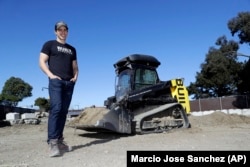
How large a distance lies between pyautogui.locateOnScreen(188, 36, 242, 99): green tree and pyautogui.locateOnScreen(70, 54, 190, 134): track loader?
37138mm

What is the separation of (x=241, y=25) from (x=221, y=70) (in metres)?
13.6

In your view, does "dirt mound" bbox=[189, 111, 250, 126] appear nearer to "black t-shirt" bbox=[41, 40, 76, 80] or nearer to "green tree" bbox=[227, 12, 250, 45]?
"black t-shirt" bbox=[41, 40, 76, 80]

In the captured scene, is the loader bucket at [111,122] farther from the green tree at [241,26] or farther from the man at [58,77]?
the green tree at [241,26]

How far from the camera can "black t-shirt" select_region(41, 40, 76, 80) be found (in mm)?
6605

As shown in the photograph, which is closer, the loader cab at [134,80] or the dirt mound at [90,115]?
the dirt mound at [90,115]

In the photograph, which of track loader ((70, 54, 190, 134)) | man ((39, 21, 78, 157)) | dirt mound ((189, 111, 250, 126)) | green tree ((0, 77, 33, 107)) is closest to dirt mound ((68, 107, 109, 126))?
track loader ((70, 54, 190, 134))

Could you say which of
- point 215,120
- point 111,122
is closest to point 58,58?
point 111,122

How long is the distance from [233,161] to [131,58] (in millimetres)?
7002

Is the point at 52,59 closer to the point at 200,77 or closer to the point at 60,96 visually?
the point at 60,96

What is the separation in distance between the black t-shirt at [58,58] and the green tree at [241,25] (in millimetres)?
31682

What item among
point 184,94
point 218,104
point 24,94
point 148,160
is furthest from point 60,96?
point 24,94

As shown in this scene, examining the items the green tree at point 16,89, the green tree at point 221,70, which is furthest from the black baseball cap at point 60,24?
the green tree at point 16,89

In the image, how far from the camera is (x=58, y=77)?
6.54 meters

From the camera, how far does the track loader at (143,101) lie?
33.6ft
